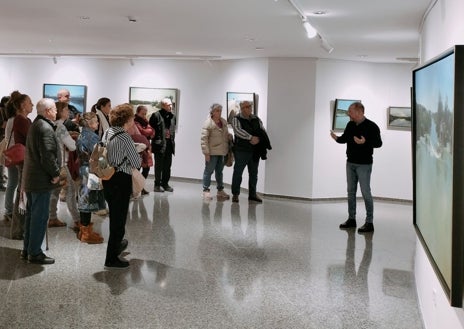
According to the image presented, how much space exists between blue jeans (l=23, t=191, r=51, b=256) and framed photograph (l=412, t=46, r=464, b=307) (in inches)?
147

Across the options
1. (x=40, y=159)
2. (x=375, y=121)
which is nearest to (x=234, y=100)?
(x=375, y=121)

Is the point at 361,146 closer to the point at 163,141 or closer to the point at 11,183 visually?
the point at 163,141

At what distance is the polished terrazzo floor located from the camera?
4.43 meters

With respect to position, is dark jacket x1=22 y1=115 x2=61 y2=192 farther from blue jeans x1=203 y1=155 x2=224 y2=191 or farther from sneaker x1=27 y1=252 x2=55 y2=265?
blue jeans x1=203 y1=155 x2=224 y2=191

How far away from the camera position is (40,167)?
5488 millimetres

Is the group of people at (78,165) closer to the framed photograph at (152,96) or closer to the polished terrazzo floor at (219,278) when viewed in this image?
the polished terrazzo floor at (219,278)

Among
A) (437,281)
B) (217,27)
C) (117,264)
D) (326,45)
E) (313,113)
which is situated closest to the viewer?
(437,281)

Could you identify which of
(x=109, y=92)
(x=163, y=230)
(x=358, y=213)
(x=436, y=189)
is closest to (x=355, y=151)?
(x=358, y=213)

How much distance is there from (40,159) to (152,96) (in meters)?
8.07

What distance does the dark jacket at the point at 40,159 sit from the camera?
5.46 m

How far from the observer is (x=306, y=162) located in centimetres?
1103

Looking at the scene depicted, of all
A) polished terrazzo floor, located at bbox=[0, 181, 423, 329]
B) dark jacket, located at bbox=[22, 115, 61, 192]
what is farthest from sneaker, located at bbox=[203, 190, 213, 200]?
dark jacket, located at bbox=[22, 115, 61, 192]

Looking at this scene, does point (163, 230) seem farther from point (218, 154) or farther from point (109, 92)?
point (109, 92)

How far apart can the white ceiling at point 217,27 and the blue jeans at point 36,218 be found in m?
2.33
